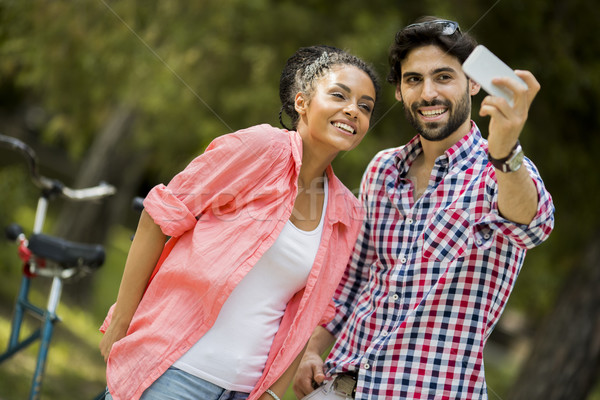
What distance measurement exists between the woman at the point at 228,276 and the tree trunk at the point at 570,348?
3.59m

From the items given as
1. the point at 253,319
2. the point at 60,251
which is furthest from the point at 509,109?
the point at 60,251

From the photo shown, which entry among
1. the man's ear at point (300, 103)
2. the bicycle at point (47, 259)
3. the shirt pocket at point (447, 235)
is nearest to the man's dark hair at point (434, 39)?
the man's ear at point (300, 103)

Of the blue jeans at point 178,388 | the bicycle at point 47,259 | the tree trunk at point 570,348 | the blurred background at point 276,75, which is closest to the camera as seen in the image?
the blue jeans at point 178,388

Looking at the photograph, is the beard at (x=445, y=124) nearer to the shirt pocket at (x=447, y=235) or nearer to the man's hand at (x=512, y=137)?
the shirt pocket at (x=447, y=235)

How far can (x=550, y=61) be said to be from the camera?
4781mm

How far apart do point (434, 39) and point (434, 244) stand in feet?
2.37

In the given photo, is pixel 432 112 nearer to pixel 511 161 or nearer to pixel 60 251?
pixel 511 161

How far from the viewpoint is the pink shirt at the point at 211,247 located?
1.91 meters

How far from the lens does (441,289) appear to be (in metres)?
2.06

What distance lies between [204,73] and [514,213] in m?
4.09

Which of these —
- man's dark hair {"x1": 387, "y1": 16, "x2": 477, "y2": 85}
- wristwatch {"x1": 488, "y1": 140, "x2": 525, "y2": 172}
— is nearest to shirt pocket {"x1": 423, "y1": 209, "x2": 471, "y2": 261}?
wristwatch {"x1": 488, "y1": 140, "x2": 525, "y2": 172}

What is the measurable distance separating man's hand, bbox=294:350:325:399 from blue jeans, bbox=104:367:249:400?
51 centimetres

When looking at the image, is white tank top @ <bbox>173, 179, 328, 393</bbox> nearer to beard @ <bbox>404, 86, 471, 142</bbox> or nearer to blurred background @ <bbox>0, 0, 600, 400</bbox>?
beard @ <bbox>404, 86, 471, 142</bbox>

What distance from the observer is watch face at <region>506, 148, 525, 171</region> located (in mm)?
1675
